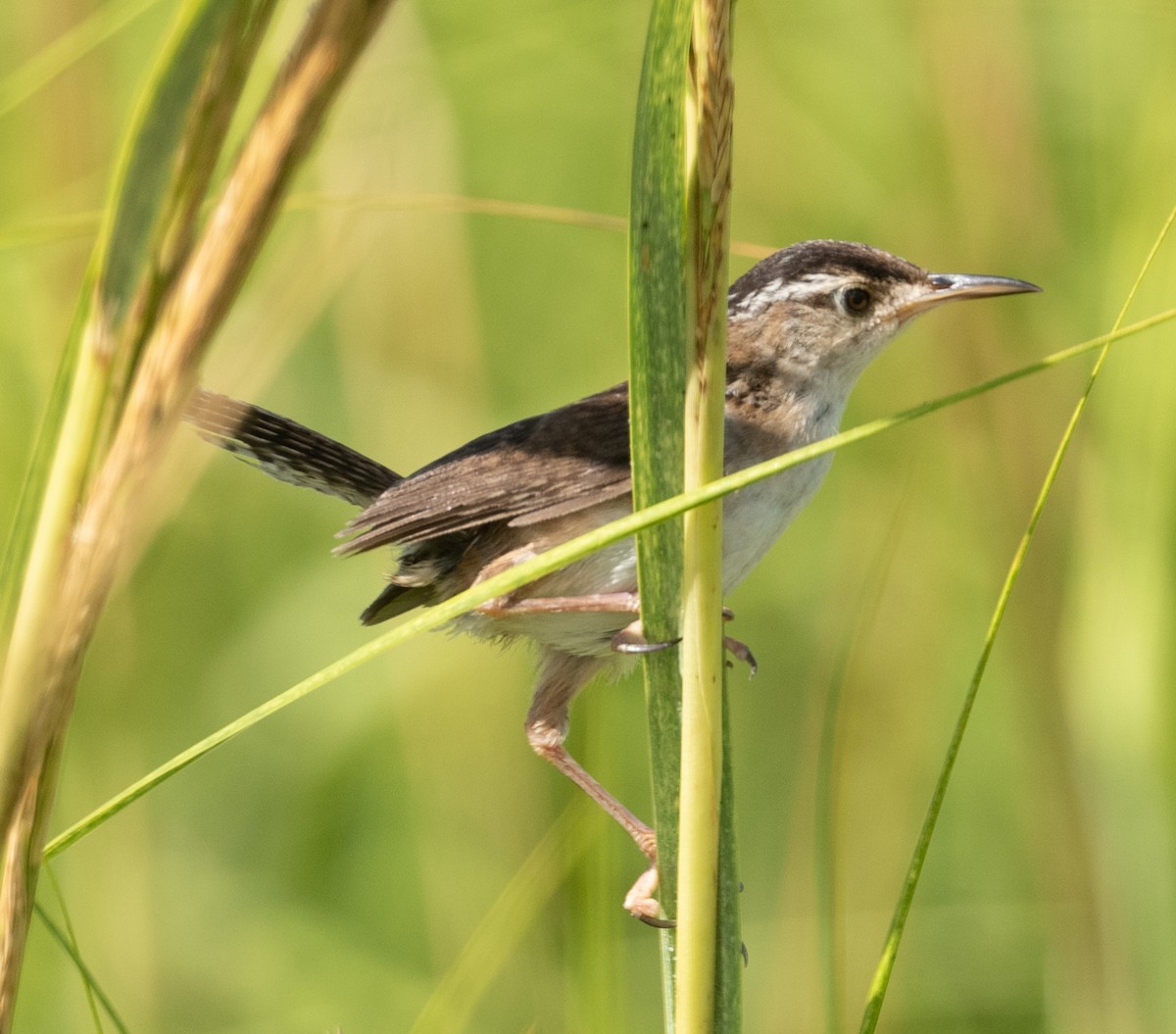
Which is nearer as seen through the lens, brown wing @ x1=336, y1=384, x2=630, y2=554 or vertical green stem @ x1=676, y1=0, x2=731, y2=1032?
vertical green stem @ x1=676, y1=0, x2=731, y2=1032

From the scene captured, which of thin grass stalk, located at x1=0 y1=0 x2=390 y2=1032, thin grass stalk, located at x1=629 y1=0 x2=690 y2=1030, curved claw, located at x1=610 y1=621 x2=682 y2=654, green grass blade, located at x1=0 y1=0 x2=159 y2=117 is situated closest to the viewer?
thin grass stalk, located at x1=0 y1=0 x2=390 y2=1032

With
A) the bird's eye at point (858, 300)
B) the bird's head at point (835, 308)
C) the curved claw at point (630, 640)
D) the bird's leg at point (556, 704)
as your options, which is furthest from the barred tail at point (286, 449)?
the bird's eye at point (858, 300)

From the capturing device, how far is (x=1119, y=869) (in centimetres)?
218

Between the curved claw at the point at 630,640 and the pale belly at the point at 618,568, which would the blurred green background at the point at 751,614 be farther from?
the curved claw at the point at 630,640

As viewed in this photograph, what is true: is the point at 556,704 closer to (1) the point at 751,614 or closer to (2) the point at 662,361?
(1) the point at 751,614

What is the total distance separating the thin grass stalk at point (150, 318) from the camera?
0.78 meters

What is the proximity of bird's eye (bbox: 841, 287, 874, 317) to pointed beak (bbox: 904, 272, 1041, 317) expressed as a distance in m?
0.08

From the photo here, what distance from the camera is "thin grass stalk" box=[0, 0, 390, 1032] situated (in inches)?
30.5

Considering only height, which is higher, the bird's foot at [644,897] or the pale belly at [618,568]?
the pale belly at [618,568]

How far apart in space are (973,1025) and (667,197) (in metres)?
2.35

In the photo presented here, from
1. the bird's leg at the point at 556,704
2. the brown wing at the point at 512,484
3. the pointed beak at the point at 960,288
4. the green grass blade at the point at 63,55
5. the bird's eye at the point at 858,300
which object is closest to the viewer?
the green grass blade at the point at 63,55

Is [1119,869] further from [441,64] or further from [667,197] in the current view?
[441,64]

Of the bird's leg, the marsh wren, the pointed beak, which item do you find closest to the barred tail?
the marsh wren

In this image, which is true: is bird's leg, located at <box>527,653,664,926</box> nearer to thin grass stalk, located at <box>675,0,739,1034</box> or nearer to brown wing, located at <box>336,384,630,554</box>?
brown wing, located at <box>336,384,630,554</box>
